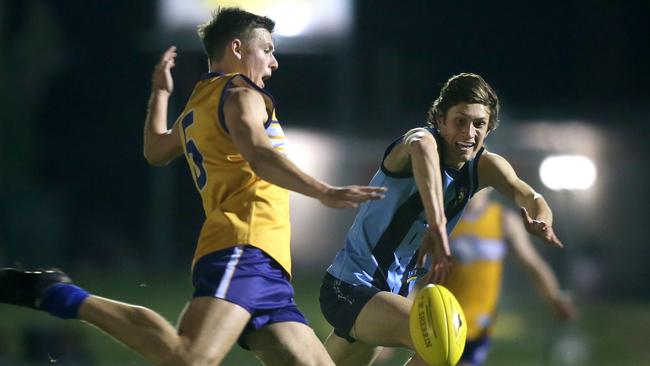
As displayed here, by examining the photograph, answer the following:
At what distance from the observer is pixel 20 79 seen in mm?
33281

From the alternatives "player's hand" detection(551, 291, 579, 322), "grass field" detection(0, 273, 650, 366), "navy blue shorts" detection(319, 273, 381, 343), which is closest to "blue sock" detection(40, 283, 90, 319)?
"navy blue shorts" detection(319, 273, 381, 343)

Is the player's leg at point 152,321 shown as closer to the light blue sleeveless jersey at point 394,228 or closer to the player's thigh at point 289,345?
the player's thigh at point 289,345

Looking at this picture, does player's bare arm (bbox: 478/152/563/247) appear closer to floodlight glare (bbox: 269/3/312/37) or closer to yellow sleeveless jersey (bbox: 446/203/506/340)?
yellow sleeveless jersey (bbox: 446/203/506/340)

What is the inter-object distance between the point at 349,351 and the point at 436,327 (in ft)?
→ 2.61

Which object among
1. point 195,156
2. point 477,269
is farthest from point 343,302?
point 477,269

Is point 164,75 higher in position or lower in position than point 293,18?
higher

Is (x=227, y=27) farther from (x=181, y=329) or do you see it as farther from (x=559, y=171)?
(x=559, y=171)

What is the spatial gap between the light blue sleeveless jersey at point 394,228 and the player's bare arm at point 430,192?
0.57 ft

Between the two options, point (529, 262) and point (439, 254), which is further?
point (529, 262)

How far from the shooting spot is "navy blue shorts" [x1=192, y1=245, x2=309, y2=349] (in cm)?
475

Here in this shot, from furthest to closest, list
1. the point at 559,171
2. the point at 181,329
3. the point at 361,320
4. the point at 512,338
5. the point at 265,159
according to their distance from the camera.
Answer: the point at 559,171 < the point at 512,338 < the point at 361,320 < the point at 181,329 < the point at 265,159

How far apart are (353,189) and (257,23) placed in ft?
3.36

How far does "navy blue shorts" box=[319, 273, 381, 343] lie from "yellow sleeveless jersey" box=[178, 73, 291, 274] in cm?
45

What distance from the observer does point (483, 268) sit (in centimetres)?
746
